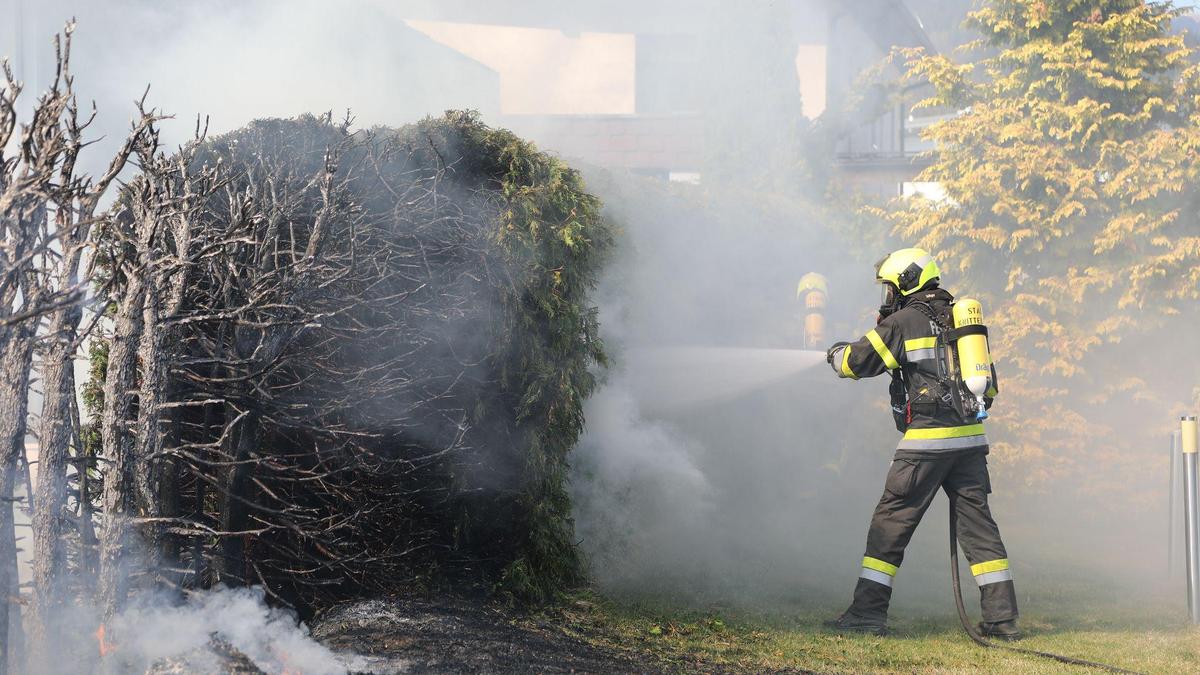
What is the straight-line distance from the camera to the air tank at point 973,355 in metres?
5.45

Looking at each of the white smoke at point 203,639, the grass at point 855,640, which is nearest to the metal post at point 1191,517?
the grass at point 855,640

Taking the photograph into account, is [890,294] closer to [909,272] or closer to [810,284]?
[909,272]

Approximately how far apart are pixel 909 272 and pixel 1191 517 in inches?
84.3

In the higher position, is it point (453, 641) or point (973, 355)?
point (973, 355)

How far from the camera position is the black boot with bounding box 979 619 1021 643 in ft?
18.3

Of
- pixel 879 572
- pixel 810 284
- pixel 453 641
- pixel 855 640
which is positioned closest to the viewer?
pixel 453 641

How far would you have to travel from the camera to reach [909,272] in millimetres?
5723

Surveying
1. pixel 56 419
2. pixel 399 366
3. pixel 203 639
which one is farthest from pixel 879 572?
pixel 56 419

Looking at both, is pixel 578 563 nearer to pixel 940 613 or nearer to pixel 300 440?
pixel 300 440

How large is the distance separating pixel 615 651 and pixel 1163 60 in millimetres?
9012

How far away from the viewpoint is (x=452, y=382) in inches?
222

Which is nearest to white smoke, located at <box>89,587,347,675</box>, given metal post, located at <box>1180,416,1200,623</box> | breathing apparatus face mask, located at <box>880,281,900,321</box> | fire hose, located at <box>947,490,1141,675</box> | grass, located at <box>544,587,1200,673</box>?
grass, located at <box>544,587,1200,673</box>

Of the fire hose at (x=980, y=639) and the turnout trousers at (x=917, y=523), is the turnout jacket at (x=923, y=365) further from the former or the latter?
the fire hose at (x=980, y=639)

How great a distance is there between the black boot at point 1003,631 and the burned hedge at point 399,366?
2.26 meters
